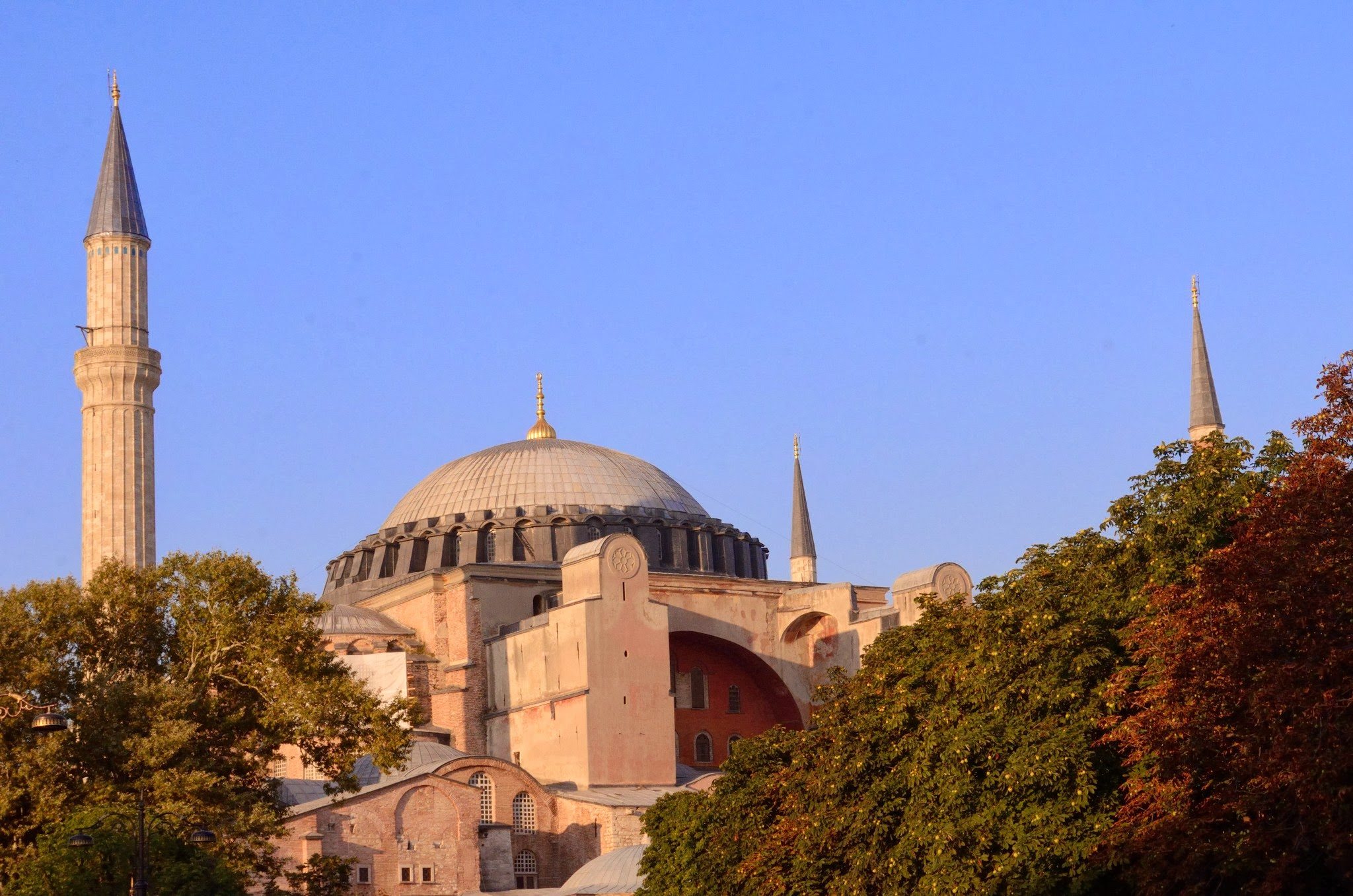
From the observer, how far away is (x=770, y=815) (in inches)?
955

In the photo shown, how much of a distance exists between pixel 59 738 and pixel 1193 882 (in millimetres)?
13815

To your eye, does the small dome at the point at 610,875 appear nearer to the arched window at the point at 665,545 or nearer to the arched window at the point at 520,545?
the arched window at the point at 520,545

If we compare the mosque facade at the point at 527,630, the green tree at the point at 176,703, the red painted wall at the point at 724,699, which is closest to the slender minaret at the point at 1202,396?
the mosque facade at the point at 527,630

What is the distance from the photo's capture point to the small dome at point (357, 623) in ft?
137

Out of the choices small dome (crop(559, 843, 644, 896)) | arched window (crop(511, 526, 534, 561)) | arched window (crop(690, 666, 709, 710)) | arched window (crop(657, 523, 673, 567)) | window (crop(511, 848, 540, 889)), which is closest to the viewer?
small dome (crop(559, 843, 644, 896))

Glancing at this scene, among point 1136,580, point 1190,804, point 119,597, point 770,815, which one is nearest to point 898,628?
point 770,815

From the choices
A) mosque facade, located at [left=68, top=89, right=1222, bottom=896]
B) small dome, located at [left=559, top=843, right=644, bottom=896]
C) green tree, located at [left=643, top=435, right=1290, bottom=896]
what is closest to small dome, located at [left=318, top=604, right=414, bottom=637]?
mosque facade, located at [left=68, top=89, right=1222, bottom=896]

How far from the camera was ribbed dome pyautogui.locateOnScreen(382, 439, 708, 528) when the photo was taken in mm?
45844

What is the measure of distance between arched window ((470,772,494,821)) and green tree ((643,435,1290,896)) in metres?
13.3

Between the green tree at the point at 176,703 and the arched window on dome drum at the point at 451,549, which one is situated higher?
the arched window on dome drum at the point at 451,549

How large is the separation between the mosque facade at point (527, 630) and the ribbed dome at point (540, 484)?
70 millimetres

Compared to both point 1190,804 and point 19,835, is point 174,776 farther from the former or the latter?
point 1190,804

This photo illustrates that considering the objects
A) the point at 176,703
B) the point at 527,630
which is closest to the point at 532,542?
the point at 527,630

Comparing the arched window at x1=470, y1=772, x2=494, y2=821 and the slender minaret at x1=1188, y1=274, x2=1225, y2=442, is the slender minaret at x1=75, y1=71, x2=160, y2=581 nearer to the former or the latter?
the arched window at x1=470, y1=772, x2=494, y2=821
